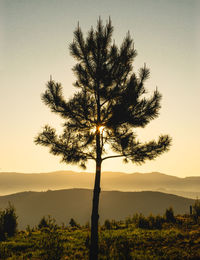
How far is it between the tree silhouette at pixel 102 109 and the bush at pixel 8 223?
20.6 ft

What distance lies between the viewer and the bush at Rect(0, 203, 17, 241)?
1363cm

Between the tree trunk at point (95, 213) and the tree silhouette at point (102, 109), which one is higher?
the tree silhouette at point (102, 109)

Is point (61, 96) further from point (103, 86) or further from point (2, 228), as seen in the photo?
point (2, 228)

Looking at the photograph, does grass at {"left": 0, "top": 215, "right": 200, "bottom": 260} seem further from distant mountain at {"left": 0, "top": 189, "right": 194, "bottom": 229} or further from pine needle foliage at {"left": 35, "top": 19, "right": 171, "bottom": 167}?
distant mountain at {"left": 0, "top": 189, "right": 194, "bottom": 229}

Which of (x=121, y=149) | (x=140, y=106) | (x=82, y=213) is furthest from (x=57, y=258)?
(x=82, y=213)

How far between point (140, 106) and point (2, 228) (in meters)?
10.0

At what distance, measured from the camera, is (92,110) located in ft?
34.8

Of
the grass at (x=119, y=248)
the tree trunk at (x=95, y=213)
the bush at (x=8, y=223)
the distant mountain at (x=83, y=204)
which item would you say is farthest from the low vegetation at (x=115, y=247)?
the distant mountain at (x=83, y=204)

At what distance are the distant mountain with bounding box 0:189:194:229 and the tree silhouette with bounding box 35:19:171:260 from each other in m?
99.0

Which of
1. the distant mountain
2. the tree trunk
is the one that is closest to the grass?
the tree trunk

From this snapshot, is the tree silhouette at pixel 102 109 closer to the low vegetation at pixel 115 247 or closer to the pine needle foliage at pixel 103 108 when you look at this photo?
the pine needle foliage at pixel 103 108

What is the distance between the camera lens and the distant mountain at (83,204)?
11050 cm

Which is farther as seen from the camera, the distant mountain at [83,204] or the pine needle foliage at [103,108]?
the distant mountain at [83,204]

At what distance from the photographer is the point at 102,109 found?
10859mm
